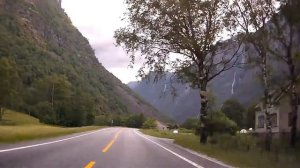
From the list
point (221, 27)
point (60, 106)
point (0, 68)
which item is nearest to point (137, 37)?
point (221, 27)

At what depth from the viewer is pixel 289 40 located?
33500 mm

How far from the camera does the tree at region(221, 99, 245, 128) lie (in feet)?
429

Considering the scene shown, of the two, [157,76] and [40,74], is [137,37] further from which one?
[40,74]

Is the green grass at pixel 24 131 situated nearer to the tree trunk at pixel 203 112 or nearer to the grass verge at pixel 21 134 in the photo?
the grass verge at pixel 21 134

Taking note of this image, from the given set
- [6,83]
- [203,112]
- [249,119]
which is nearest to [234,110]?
[249,119]

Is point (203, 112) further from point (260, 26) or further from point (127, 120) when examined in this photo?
point (127, 120)

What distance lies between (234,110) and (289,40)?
99458 millimetres

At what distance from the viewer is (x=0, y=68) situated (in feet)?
315

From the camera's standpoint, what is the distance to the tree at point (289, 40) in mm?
31750

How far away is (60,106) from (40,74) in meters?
37.0

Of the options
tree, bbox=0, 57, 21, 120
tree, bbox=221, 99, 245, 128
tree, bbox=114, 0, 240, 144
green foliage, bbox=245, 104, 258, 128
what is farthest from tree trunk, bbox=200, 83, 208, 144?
tree, bbox=221, 99, 245, 128

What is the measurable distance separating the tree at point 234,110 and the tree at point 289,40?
97.1 m

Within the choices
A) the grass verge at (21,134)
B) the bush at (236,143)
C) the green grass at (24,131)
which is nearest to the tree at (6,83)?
the green grass at (24,131)

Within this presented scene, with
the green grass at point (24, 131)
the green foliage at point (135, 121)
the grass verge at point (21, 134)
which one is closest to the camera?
the grass verge at point (21, 134)
